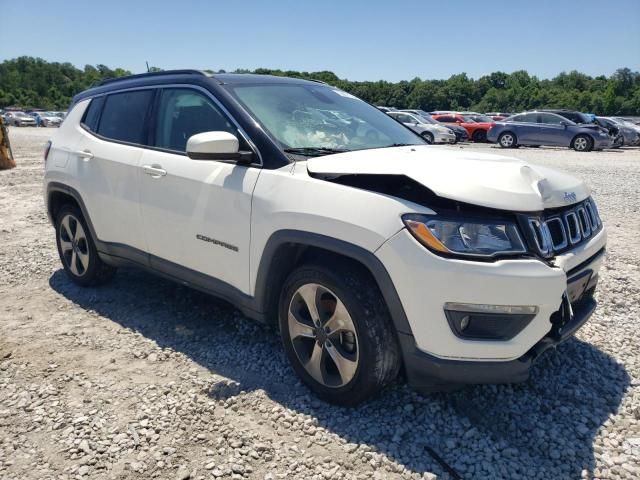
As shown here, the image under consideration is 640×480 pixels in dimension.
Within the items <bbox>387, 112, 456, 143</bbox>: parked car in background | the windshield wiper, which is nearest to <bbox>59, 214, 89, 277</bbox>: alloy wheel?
the windshield wiper

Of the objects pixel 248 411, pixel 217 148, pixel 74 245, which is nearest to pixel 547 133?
pixel 74 245

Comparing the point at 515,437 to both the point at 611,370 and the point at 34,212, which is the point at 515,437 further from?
the point at 34,212

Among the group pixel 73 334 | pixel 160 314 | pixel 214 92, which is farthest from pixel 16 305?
pixel 214 92

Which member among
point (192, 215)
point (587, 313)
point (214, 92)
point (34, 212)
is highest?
point (214, 92)

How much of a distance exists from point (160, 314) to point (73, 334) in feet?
2.10

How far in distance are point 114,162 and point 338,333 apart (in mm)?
2315

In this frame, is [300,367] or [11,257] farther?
[11,257]

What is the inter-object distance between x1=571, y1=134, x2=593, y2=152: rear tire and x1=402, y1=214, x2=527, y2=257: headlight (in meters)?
19.8

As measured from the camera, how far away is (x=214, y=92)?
10.7ft

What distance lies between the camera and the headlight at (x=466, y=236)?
225cm

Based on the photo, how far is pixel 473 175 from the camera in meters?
2.40

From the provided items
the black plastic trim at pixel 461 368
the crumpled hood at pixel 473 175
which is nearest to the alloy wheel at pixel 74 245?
the crumpled hood at pixel 473 175

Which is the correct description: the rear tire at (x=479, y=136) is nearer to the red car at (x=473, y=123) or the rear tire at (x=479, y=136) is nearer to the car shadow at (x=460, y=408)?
the red car at (x=473, y=123)

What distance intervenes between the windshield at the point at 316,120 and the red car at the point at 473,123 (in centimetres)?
2263
